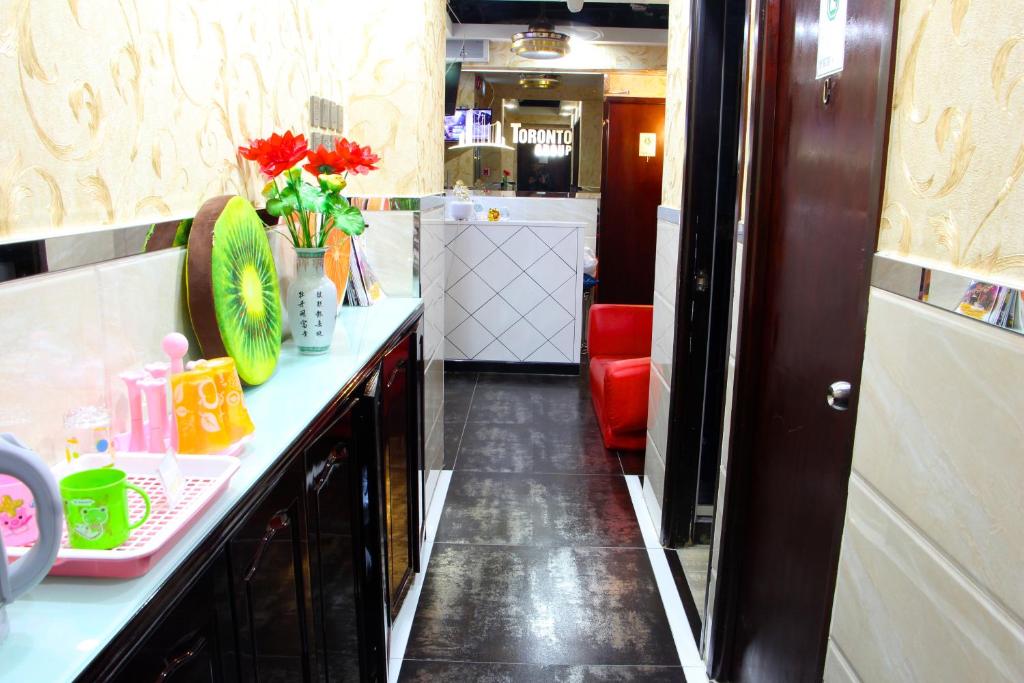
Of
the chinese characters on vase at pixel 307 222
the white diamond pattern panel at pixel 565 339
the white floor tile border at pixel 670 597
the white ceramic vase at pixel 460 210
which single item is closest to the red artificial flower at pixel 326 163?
the chinese characters on vase at pixel 307 222

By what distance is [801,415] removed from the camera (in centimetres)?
170

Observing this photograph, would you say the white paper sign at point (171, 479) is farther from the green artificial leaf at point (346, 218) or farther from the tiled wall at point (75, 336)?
the green artificial leaf at point (346, 218)

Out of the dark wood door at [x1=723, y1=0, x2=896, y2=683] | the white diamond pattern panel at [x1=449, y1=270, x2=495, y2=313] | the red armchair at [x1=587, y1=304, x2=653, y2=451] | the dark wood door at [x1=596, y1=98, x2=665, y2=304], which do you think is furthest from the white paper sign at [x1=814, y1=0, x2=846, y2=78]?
the dark wood door at [x1=596, y1=98, x2=665, y2=304]

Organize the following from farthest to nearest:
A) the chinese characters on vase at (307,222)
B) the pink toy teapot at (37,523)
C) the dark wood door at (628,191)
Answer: the dark wood door at (628,191) → the chinese characters on vase at (307,222) → the pink toy teapot at (37,523)

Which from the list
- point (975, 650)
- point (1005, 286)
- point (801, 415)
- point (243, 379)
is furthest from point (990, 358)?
point (243, 379)

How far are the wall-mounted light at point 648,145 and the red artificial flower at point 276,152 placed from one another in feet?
19.4

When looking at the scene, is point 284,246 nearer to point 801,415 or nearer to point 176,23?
point 176,23

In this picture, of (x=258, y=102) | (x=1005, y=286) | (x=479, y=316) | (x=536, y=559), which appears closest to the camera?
(x=1005, y=286)

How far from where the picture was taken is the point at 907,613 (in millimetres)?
1116

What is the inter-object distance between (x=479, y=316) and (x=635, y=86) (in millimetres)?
3533

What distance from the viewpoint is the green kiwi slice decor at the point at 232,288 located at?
1470 millimetres

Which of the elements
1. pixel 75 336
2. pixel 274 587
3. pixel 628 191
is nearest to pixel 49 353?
pixel 75 336

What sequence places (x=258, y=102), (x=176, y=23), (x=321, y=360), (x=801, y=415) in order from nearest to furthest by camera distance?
(x=176, y=23)
(x=801, y=415)
(x=321, y=360)
(x=258, y=102)

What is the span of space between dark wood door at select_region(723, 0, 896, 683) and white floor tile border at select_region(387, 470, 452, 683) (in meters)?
0.97
